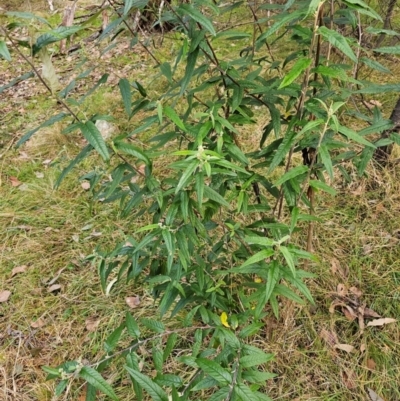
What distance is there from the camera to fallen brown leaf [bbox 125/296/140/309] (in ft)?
6.96

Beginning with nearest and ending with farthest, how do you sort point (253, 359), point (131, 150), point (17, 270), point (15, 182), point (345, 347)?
point (253, 359) < point (131, 150) < point (345, 347) < point (17, 270) < point (15, 182)

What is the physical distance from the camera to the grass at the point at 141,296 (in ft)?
5.77

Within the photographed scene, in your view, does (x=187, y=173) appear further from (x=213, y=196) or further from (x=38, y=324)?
(x=38, y=324)

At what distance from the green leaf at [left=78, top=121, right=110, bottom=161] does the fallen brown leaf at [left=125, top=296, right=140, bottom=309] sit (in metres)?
1.31

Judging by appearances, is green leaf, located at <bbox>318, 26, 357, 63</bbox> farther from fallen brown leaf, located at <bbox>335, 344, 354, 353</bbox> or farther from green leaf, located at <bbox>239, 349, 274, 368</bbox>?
fallen brown leaf, located at <bbox>335, 344, 354, 353</bbox>

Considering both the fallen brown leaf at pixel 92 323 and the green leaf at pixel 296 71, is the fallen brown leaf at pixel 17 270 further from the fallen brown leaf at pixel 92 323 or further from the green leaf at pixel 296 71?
the green leaf at pixel 296 71

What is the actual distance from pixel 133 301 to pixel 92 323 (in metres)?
0.24

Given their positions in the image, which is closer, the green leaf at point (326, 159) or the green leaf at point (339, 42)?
the green leaf at point (339, 42)

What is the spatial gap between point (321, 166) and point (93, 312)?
4.85 ft

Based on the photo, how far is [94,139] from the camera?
3.28 feet

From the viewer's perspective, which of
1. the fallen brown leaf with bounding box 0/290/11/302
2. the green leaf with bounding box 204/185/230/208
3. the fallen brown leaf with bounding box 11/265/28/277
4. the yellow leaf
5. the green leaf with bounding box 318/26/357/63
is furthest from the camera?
the fallen brown leaf with bounding box 11/265/28/277

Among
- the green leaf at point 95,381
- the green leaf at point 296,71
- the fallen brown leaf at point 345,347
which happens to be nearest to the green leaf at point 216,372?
the green leaf at point 95,381

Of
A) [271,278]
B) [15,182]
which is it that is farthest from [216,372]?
[15,182]

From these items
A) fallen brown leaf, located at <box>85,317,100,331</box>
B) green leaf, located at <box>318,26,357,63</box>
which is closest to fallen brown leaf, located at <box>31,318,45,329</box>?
fallen brown leaf, located at <box>85,317,100,331</box>
